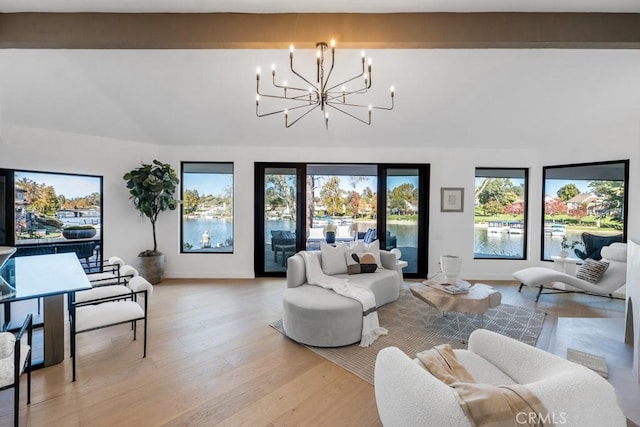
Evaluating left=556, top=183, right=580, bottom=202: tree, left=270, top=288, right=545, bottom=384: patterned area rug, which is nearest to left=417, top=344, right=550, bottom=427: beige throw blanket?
left=270, top=288, right=545, bottom=384: patterned area rug

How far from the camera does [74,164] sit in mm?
4484

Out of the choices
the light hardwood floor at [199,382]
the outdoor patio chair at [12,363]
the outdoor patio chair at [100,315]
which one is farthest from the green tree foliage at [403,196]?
the outdoor patio chair at [12,363]

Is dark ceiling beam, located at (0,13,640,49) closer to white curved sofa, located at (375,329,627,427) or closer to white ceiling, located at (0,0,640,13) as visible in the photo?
white ceiling, located at (0,0,640,13)

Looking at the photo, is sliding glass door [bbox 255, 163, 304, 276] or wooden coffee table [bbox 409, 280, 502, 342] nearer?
wooden coffee table [bbox 409, 280, 502, 342]

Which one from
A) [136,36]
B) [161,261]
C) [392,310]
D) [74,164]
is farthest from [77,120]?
[392,310]

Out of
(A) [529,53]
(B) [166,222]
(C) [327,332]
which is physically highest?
(A) [529,53]

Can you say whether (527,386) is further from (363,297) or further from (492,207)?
(492,207)

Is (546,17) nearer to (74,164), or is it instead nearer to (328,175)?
(328,175)

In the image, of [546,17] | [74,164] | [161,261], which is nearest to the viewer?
[546,17]

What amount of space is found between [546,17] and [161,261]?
19.0ft

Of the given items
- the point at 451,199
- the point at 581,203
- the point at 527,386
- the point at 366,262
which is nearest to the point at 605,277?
the point at 581,203

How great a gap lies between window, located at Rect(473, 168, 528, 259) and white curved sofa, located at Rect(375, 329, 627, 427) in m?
4.47

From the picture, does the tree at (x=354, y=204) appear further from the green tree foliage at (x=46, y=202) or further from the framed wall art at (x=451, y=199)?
the green tree foliage at (x=46, y=202)

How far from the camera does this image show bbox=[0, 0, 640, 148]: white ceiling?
10.3ft
